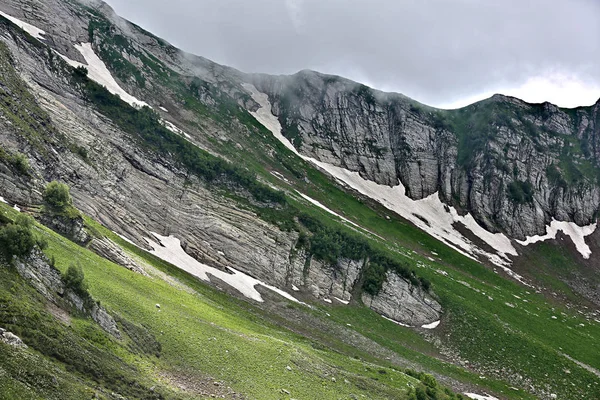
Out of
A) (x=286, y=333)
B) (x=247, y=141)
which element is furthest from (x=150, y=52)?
(x=286, y=333)

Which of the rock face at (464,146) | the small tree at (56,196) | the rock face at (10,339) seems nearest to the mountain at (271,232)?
the rock face at (10,339)

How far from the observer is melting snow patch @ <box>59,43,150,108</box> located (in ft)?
309

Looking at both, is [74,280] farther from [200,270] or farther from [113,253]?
[200,270]

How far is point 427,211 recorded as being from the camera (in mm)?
128750

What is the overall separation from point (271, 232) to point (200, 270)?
1803 cm

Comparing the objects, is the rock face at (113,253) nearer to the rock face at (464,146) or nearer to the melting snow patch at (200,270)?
the melting snow patch at (200,270)

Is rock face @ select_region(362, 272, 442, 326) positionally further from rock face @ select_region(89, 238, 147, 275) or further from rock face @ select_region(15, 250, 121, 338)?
rock face @ select_region(15, 250, 121, 338)

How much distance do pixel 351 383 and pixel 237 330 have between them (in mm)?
10447

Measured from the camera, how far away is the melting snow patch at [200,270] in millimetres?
55281

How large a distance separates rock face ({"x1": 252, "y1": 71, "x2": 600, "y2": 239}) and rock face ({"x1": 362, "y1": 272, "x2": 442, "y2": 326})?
68610 mm

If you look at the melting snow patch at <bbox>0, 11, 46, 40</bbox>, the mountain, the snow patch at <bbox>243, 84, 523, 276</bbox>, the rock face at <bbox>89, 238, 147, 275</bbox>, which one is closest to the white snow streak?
the snow patch at <bbox>243, 84, 523, 276</bbox>

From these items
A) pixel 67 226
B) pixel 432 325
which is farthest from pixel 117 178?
pixel 432 325

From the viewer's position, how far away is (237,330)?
33.1m

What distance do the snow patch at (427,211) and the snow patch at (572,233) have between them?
34.9 ft
